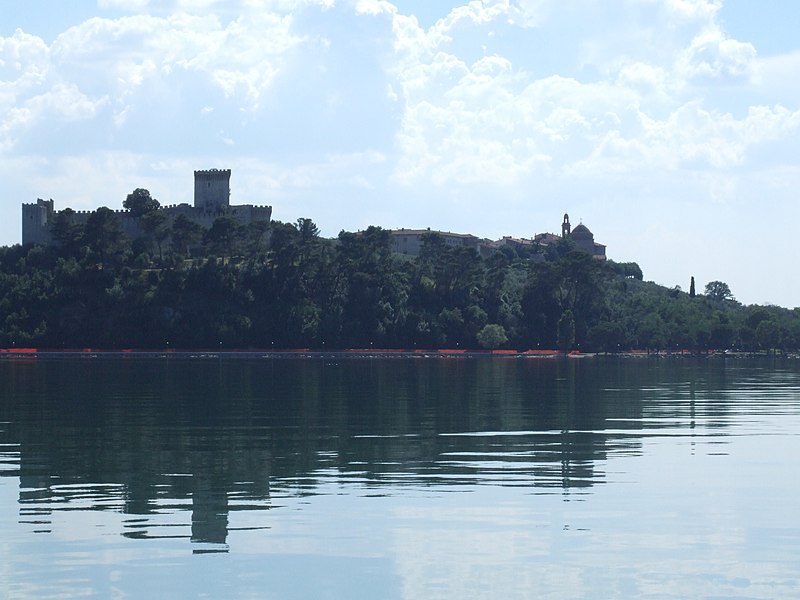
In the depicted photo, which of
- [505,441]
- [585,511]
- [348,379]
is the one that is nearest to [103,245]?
[348,379]

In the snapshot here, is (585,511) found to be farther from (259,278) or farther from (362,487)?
(259,278)

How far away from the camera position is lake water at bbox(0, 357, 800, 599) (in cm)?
2248

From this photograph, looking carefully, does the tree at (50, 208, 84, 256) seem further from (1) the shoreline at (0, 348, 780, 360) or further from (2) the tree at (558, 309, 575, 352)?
(2) the tree at (558, 309, 575, 352)

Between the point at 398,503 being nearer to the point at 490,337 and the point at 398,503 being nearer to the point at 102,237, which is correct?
the point at 490,337

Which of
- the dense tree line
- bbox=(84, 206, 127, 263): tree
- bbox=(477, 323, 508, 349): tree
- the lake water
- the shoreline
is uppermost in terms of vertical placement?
bbox=(84, 206, 127, 263): tree

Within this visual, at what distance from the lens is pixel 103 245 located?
195875 mm

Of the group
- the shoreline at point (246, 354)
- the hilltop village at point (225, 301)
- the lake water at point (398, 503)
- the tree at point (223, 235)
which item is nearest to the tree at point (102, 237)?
the hilltop village at point (225, 301)

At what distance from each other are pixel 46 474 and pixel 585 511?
15.3 metres

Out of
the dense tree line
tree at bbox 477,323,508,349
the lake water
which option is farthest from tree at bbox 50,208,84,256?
the lake water

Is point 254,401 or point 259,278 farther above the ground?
point 259,278

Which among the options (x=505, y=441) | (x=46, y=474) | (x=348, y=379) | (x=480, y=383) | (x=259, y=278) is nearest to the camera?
(x=46, y=474)

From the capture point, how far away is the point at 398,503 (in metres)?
30.2

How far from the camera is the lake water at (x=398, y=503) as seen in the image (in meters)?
22.5

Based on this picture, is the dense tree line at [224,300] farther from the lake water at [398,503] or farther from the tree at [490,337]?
the lake water at [398,503]
